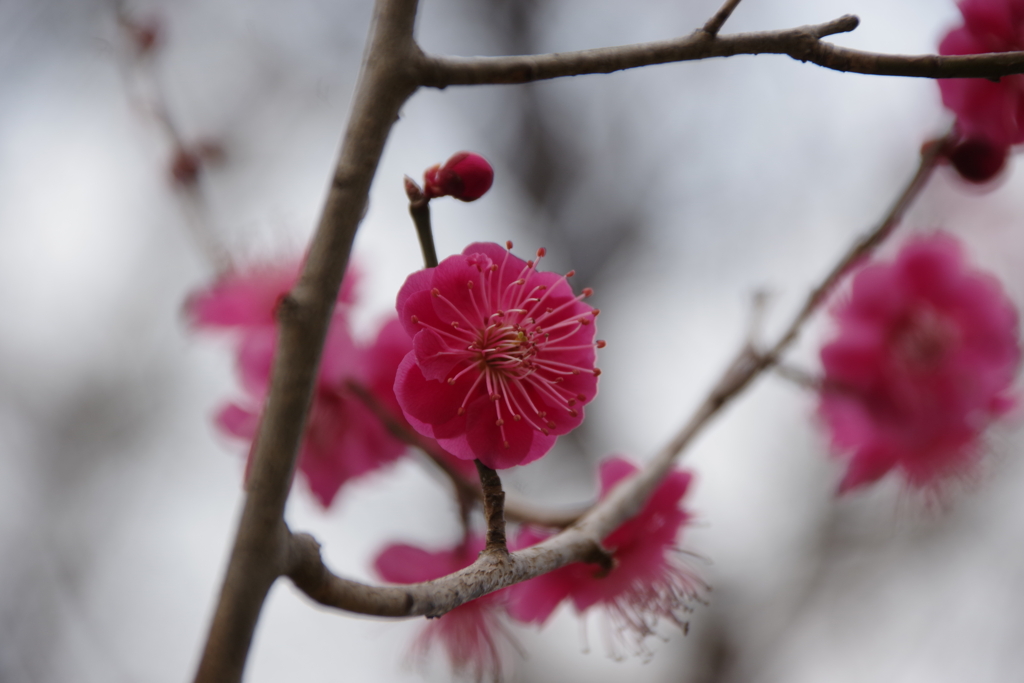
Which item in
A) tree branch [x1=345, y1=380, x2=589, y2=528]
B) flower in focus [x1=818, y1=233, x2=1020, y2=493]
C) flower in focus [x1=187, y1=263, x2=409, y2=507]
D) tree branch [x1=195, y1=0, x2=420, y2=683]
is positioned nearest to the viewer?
tree branch [x1=195, y1=0, x2=420, y2=683]

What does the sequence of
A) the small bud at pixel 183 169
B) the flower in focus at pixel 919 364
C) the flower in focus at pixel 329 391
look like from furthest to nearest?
1. the small bud at pixel 183 169
2. the flower in focus at pixel 919 364
3. the flower in focus at pixel 329 391

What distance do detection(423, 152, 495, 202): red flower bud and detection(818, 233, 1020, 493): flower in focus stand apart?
71 centimetres

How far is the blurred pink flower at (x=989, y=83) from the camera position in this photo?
73 centimetres

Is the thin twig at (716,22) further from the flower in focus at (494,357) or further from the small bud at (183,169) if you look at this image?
the small bud at (183,169)

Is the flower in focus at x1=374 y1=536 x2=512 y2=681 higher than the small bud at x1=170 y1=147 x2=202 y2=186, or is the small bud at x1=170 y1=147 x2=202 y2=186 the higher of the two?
the small bud at x1=170 y1=147 x2=202 y2=186

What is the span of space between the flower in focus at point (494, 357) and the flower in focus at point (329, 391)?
29cm

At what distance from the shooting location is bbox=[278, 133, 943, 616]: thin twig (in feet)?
1.07

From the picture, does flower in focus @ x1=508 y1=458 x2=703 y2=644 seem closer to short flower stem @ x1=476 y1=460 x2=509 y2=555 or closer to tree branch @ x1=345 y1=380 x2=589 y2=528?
tree branch @ x1=345 y1=380 x2=589 y2=528

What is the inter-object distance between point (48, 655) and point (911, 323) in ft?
8.93

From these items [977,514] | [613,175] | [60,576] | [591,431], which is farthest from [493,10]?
[977,514]

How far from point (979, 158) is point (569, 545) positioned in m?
0.72


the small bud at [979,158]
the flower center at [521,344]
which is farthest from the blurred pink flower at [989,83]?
the flower center at [521,344]

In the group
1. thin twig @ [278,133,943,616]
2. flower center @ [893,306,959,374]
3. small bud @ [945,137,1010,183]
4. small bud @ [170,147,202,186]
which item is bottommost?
thin twig @ [278,133,943,616]

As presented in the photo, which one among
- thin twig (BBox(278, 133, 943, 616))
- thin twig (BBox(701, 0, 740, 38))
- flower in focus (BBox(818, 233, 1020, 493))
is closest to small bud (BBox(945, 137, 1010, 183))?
thin twig (BBox(278, 133, 943, 616))
